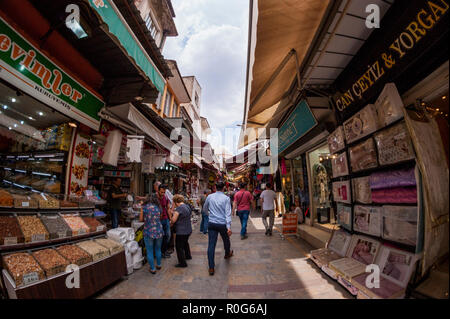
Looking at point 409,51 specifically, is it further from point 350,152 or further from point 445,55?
point 350,152

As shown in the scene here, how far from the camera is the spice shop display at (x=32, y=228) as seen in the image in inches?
96.9

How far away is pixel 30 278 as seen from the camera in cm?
211

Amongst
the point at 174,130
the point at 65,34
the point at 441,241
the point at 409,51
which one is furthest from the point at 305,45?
the point at 174,130

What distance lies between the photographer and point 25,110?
135 inches

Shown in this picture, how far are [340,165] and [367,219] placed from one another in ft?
3.87

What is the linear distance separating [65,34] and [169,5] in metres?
9.78

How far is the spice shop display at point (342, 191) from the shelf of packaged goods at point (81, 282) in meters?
4.68

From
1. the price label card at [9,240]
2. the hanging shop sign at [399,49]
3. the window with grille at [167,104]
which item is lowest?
the price label card at [9,240]

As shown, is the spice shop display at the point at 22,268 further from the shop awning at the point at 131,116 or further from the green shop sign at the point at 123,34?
the green shop sign at the point at 123,34

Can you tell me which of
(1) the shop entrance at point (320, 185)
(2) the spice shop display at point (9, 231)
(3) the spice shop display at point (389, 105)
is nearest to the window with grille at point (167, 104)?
(1) the shop entrance at point (320, 185)

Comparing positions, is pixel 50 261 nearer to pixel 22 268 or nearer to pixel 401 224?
pixel 22 268

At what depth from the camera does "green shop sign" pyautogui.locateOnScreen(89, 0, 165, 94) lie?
2.55 m

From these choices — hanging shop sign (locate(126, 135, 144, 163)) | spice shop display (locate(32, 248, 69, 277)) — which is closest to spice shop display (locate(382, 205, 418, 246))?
spice shop display (locate(32, 248, 69, 277))

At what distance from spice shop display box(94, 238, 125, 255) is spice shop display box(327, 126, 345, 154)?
16.5ft
